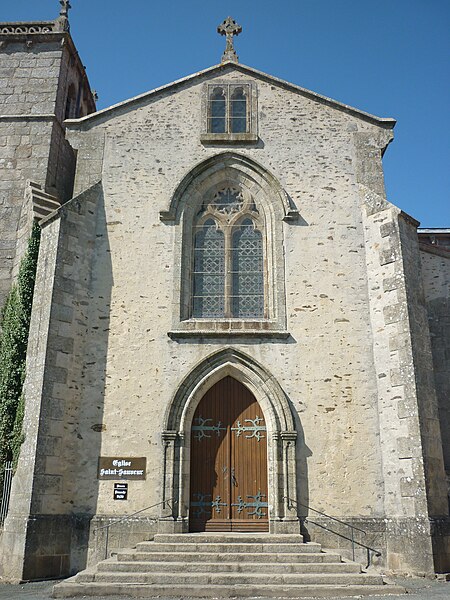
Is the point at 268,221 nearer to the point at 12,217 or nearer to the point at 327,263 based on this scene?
the point at 327,263

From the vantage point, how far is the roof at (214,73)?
12234 mm

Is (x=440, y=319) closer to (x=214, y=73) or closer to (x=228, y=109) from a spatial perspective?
(x=228, y=109)

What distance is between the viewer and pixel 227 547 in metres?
8.74

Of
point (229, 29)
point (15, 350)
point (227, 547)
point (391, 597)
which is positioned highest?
point (229, 29)

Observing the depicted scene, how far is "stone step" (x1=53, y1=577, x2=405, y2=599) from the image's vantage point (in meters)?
7.62

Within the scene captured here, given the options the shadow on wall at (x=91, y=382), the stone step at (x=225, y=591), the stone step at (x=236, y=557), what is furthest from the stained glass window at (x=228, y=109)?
the stone step at (x=225, y=591)

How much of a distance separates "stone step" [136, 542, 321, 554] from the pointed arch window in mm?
4170

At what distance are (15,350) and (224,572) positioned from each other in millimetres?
5408

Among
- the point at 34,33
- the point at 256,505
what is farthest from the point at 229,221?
the point at 34,33

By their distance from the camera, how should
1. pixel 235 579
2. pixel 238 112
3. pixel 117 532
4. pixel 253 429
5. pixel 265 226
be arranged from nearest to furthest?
pixel 235 579
pixel 117 532
pixel 253 429
pixel 265 226
pixel 238 112

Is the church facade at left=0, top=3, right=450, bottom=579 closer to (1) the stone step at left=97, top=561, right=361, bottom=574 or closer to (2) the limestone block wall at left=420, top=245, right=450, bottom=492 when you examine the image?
(2) the limestone block wall at left=420, top=245, right=450, bottom=492

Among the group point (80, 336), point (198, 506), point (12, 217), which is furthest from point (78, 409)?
point (12, 217)

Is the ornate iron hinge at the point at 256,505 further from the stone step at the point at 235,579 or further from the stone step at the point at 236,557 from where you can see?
the stone step at the point at 235,579

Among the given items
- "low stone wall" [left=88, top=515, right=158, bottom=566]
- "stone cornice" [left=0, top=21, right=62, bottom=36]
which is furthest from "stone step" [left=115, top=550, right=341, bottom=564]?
"stone cornice" [left=0, top=21, right=62, bottom=36]
